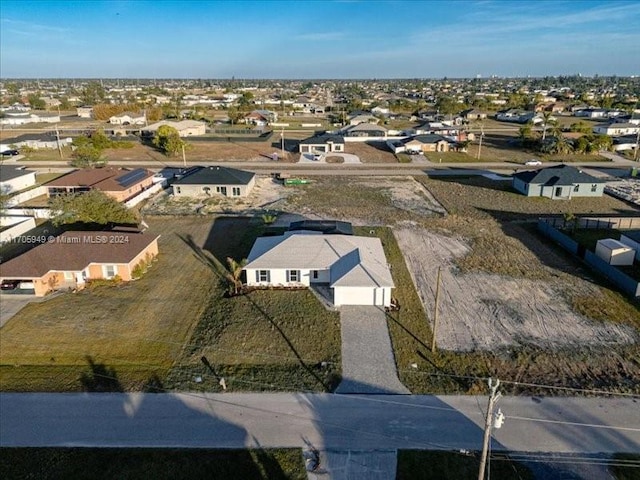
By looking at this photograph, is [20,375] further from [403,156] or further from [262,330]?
[403,156]

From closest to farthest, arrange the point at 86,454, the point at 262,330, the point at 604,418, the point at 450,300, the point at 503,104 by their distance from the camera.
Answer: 1. the point at 86,454
2. the point at 604,418
3. the point at 262,330
4. the point at 450,300
5. the point at 503,104

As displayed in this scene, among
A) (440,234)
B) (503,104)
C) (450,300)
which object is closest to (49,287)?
(450,300)

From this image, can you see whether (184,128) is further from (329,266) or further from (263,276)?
(329,266)

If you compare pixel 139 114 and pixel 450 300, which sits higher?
pixel 139 114

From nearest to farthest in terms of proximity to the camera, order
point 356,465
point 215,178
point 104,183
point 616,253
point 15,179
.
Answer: point 356,465 < point 616,253 < point 104,183 < point 215,178 < point 15,179

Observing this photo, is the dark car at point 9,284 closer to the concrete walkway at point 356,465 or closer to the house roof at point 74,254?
the house roof at point 74,254

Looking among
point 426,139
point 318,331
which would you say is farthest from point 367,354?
point 426,139

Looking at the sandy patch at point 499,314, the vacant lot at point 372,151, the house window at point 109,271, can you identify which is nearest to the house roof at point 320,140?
the vacant lot at point 372,151
